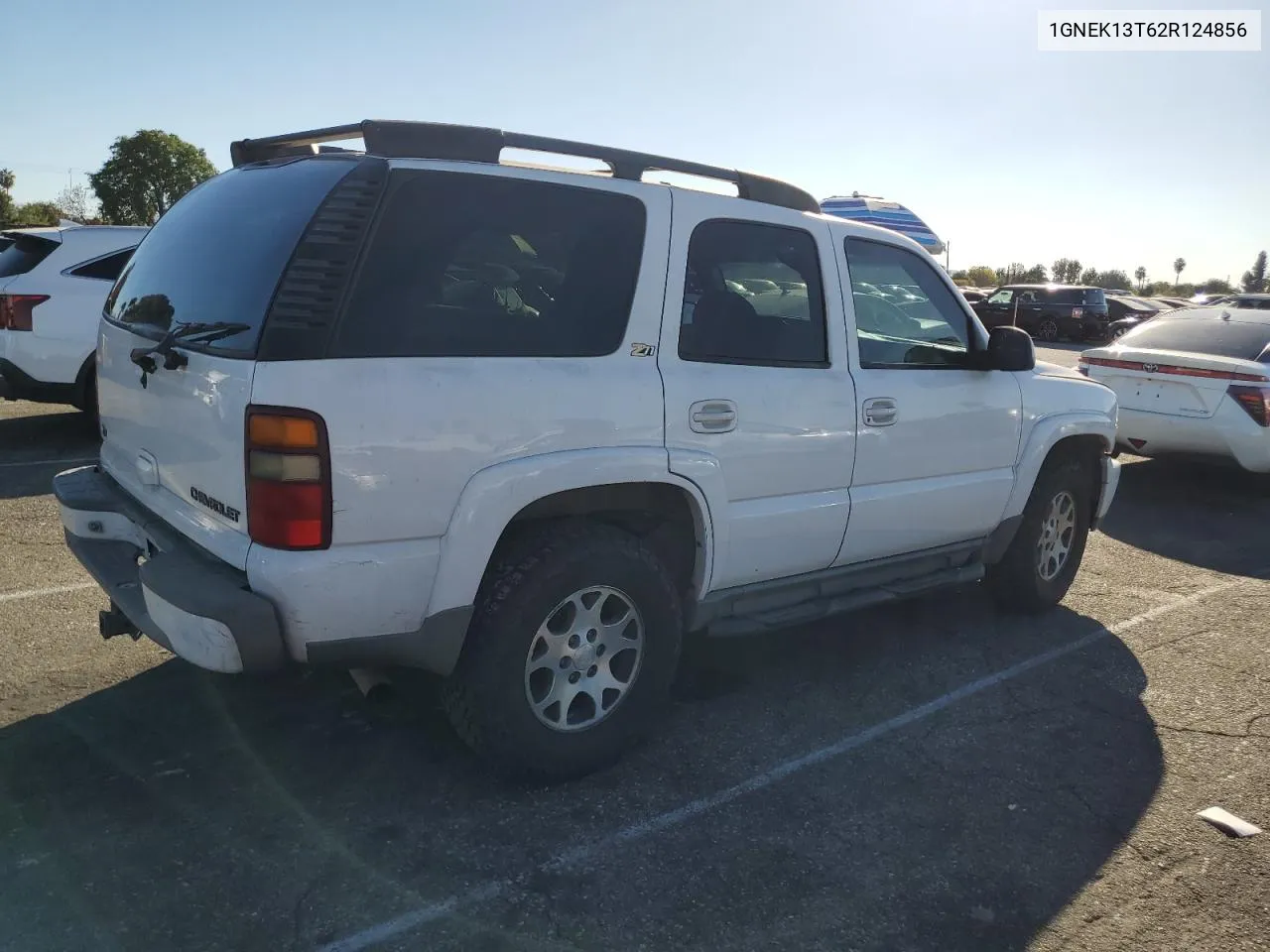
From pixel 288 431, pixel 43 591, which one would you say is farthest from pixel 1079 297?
pixel 288 431

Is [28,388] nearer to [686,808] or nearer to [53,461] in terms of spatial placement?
[53,461]

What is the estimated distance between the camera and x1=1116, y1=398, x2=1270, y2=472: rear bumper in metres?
7.77

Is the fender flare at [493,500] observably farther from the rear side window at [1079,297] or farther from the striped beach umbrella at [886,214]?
the rear side window at [1079,297]

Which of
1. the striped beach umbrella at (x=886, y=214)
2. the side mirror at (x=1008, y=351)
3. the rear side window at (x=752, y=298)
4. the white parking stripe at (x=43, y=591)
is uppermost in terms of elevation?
the striped beach umbrella at (x=886, y=214)

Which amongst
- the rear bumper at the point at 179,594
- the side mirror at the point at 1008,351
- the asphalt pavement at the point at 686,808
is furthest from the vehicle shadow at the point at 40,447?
the side mirror at the point at 1008,351

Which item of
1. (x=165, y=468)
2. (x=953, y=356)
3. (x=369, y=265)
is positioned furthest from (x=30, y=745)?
(x=953, y=356)

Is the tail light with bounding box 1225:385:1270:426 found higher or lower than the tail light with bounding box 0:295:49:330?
lower

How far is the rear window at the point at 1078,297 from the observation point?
28.0m

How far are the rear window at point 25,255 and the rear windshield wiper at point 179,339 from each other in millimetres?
5882

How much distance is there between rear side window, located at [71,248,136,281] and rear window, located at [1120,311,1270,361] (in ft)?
28.2

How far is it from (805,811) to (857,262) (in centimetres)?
224

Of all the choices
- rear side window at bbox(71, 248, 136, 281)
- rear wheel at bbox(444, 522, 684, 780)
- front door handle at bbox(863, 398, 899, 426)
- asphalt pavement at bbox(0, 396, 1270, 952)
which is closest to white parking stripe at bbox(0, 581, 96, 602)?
asphalt pavement at bbox(0, 396, 1270, 952)

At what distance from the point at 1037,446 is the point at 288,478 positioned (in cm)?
364

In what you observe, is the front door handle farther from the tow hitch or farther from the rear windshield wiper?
the tow hitch
